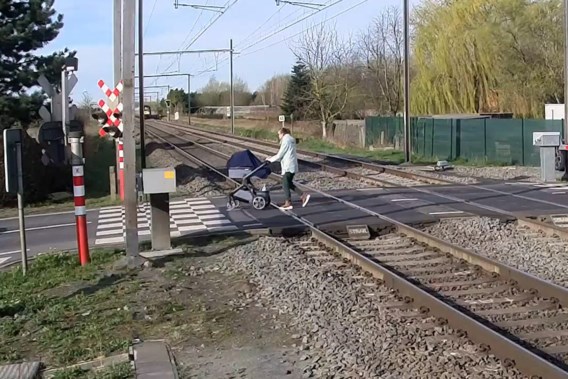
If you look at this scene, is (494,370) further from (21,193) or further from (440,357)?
(21,193)

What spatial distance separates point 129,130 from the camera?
11867 millimetres

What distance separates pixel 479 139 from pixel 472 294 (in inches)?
1017

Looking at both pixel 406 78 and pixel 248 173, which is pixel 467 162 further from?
pixel 248 173

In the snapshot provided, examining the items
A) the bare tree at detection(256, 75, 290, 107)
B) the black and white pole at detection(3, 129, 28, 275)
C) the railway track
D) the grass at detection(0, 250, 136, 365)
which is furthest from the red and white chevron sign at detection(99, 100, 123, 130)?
the bare tree at detection(256, 75, 290, 107)

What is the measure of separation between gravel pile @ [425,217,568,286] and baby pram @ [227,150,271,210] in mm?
4018

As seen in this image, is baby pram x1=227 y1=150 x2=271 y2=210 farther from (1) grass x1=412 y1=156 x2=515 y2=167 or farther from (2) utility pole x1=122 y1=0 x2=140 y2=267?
(1) grass x1=412 y1=156 x2=515 y2=167

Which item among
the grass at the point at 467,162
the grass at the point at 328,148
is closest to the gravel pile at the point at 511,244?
the grass at the point at 467,162

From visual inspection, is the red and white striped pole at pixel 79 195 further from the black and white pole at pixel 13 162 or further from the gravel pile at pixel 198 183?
the gravel pile at pixel 198 183

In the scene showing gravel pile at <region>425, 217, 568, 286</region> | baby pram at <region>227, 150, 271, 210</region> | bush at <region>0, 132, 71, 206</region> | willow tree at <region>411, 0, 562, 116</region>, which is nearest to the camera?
gravel pile at <region>425, 217, 568, 286</region>

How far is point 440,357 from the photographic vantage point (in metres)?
6.78

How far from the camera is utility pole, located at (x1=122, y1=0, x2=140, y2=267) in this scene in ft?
38.4

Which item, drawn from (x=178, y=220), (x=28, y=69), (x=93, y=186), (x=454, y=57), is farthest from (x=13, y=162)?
(x=454, y=57)

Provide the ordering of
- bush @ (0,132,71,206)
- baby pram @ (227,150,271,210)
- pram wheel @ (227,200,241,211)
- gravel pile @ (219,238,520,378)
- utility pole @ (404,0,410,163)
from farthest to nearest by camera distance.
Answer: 1. utility pole @ (404,0,410,163)
2. bush @ (0,132,71,206)
3. pram wheel @ (227,200,241,211)
4. baby pram @ (227,150,271,210)
5. gravel pile @ (219,238,520,378)

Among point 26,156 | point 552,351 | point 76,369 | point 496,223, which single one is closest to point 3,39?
point 26,156
